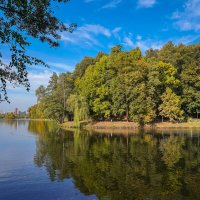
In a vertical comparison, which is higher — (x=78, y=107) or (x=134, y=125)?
(x=78, y=107)

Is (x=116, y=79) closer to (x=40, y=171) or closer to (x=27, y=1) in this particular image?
(x=40, y=171)

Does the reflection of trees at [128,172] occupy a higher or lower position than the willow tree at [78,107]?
lower

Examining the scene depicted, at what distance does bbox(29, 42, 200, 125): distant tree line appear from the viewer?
5859cm

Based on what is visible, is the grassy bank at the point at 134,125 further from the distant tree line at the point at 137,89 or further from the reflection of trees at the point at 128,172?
the reflection of trees at the point at 128,172

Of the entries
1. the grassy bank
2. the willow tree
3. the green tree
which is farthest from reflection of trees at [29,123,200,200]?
the green tree

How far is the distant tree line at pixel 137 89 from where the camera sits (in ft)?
192

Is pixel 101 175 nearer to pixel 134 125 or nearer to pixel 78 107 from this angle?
pixel 134 125

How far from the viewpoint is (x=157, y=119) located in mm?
64000

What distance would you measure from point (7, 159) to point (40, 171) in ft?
19.8

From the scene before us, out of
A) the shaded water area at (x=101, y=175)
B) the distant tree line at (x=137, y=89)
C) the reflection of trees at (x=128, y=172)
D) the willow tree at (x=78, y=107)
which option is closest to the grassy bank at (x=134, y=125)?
the distant tree line at (x=137, y=89)

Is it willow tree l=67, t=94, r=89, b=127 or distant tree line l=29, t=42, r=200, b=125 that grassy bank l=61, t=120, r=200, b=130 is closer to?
distant tree line l=29, t=42, r=200, b=125

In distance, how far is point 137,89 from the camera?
57.5m

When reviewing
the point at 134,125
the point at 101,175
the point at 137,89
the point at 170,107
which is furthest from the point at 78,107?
the point at 101,175

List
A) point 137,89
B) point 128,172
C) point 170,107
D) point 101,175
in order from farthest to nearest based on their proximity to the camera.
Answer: point 170,107, point 137,89, point 128,172, point 101,175
